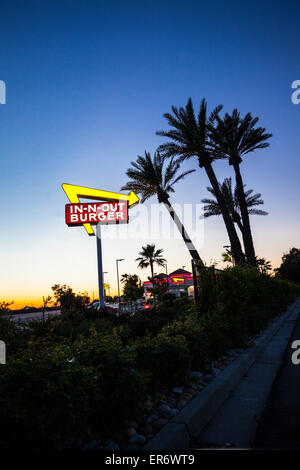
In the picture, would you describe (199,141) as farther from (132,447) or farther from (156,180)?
(132,447)

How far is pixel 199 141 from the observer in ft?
66.4

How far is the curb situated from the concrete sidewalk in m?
0.08

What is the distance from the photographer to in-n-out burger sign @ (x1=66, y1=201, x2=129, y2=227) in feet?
59.7

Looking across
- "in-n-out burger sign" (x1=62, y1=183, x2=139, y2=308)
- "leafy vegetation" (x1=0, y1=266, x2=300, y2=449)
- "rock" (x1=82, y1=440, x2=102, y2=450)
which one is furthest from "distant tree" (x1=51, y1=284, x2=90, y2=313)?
"rock" (x1=82, y1=440, x2=102, y2=450)

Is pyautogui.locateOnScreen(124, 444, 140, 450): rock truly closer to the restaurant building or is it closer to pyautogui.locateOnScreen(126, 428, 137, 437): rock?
pyautogui.locateOnScreen(126, 428, 137, 437): rock

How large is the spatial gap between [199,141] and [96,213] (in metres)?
8.35

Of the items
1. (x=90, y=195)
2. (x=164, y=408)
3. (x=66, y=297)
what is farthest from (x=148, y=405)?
(x=90, y=195)

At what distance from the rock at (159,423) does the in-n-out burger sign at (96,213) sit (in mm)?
15619

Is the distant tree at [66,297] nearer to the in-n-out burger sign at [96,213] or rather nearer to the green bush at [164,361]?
the in-n-out burger sign at [96,213]

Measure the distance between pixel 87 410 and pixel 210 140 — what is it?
20.6m

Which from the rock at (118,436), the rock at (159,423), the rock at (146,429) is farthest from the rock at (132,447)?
the rock at (159,423)

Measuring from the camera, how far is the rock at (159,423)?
3.00 meters
